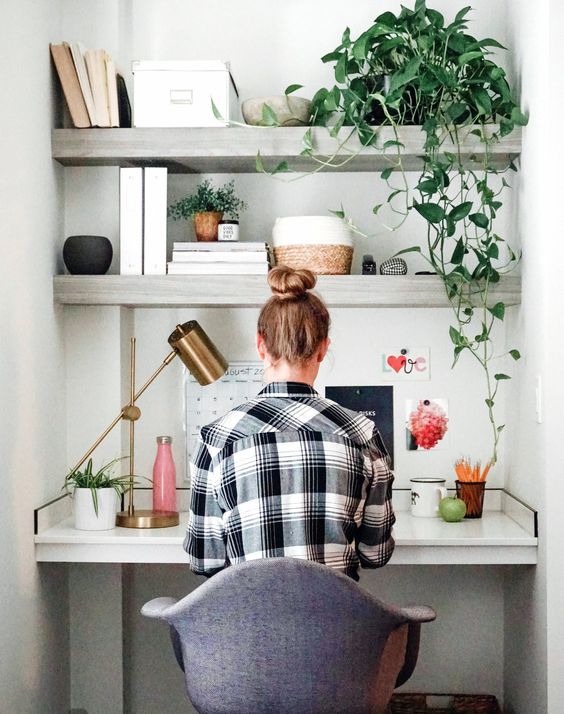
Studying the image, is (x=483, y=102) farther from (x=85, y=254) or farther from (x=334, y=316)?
(x=85, y=254)

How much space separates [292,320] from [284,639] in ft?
2.03

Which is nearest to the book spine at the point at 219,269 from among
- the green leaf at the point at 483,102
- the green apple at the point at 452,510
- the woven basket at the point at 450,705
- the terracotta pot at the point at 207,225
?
the terracotta pot at the point at 207,225

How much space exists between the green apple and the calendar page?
68cm

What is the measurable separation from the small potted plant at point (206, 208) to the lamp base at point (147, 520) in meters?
0.80

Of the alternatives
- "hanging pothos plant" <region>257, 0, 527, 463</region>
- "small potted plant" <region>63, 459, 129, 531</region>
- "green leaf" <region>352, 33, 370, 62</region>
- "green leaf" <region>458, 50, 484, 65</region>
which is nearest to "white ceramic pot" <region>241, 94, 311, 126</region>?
"hanging pothos plant" <region>257, 0, 527, 463</region>

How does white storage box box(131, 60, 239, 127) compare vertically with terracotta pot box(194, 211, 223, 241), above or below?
above

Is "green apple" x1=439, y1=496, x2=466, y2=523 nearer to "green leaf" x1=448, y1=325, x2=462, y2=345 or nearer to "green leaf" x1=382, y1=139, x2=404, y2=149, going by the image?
"green leaf" x1=448, y1=325, x2=462, y2=345

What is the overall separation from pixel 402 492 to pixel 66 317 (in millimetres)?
1160

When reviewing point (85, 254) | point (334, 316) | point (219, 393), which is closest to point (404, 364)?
point (334, 316)

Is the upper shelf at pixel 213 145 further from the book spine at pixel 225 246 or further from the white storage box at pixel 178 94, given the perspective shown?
the book spine at pixel 225 246

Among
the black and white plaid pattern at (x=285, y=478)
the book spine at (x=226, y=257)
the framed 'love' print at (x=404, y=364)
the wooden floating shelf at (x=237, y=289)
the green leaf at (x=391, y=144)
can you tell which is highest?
the green leaf at (x=391, y=144)

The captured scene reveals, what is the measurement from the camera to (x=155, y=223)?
107 inches

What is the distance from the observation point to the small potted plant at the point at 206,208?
9.04 ft

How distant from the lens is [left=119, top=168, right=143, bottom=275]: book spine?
8.88 ft
